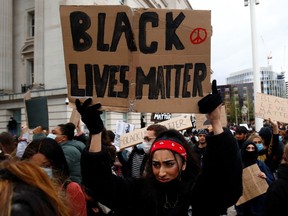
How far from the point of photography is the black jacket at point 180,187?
197 centimetres

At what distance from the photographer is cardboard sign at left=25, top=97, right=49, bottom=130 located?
5398 millimetres

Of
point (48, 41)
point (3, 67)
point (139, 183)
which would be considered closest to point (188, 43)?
point (139, 183)

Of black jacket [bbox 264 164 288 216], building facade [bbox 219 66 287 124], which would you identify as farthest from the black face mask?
building facade [bbox 219 66 287 124]

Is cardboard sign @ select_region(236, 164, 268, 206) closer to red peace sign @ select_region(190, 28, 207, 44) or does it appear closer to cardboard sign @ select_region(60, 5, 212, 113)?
cardboard sign @ select_region(60, 5, 212, 113)

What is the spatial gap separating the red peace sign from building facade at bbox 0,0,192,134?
67.4 ft

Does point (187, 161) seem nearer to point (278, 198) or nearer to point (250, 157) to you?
point (278, 198)

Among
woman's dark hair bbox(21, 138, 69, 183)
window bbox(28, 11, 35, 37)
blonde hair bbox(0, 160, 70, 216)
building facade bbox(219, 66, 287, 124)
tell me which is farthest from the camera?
building facade bbox(219, 66, 287, 124)

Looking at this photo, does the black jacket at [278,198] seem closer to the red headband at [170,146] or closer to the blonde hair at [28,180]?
the red headband at [170,146]

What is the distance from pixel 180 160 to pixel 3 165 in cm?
134

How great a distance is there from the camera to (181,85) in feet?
9.09

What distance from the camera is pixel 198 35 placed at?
9.00ft

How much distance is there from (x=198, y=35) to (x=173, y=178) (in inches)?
46.0

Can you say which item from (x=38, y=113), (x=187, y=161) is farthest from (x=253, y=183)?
(x=38, y=113)

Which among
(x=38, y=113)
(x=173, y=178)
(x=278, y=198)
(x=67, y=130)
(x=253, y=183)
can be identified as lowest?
(x=253, y=183)
